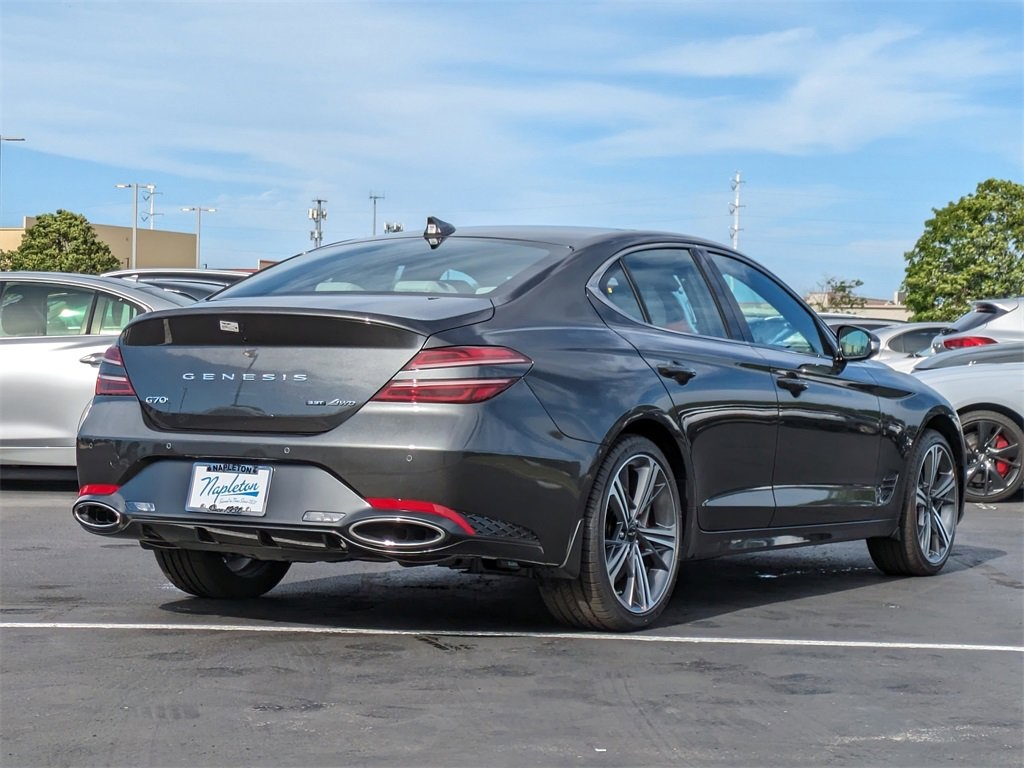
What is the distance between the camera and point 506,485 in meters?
5.32

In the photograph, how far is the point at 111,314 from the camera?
35.3ft

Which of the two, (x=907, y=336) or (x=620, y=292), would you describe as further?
(x=907, y=336)

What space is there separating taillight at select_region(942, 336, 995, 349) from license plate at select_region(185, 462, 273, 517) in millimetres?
12257

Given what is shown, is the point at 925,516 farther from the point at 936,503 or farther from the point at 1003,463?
the point at 1003,463

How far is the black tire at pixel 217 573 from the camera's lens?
250 inches


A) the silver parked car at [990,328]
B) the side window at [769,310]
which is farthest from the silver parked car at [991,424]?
the side window at [769,310]

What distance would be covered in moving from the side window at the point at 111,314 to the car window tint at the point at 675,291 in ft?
16.9

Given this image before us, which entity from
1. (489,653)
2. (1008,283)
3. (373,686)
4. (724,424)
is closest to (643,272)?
(724,424)

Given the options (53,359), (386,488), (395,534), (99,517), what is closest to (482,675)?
(395,534)

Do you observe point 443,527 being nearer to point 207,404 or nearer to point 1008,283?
point 207,404

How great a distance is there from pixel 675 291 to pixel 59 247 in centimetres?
8519

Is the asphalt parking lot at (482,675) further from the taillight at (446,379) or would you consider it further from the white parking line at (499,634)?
the taillight at (446,379)

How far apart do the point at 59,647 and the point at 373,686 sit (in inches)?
49.2

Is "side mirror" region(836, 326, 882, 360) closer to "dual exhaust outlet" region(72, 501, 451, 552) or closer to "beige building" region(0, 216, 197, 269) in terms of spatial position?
"dual exhaust outlet" region(72, 501, 451, 552)
